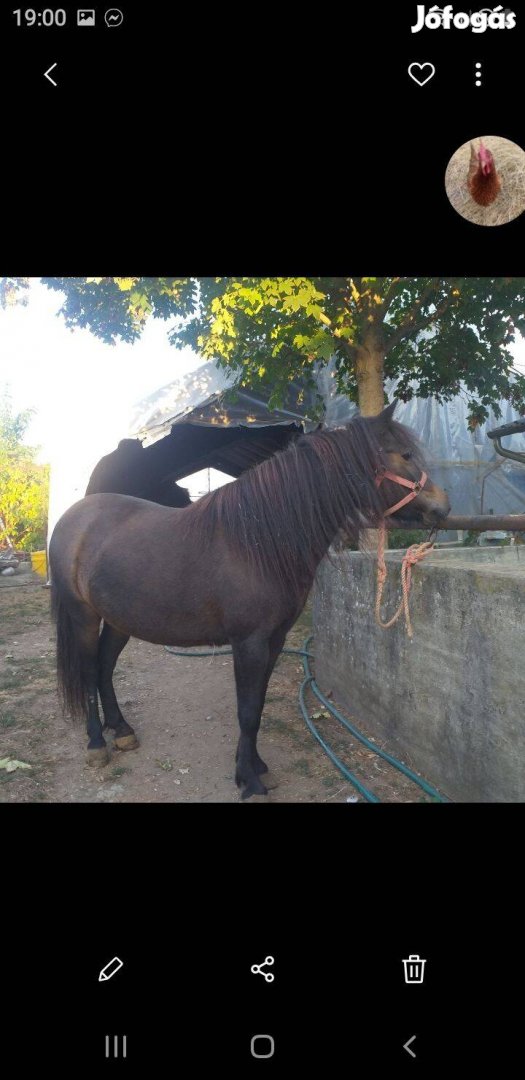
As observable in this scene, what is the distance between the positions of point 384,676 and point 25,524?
11.1m

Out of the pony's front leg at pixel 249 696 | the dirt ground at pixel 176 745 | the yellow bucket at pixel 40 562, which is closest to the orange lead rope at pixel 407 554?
the pony's front leg at pixel 249 696

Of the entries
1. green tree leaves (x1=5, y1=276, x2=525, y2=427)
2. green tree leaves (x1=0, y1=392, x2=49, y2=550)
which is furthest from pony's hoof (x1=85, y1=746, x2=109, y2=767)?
green tree leaves (x1=0, y1=392, x2=49, y2=550)

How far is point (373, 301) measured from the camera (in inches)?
165

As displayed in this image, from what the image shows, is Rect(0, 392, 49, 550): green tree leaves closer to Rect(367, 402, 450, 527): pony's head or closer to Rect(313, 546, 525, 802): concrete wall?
Rect(313, 546, 525, 802): concrete wall

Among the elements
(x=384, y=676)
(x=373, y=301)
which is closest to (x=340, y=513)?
(x=384, y=676)

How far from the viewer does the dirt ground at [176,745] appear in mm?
2727
